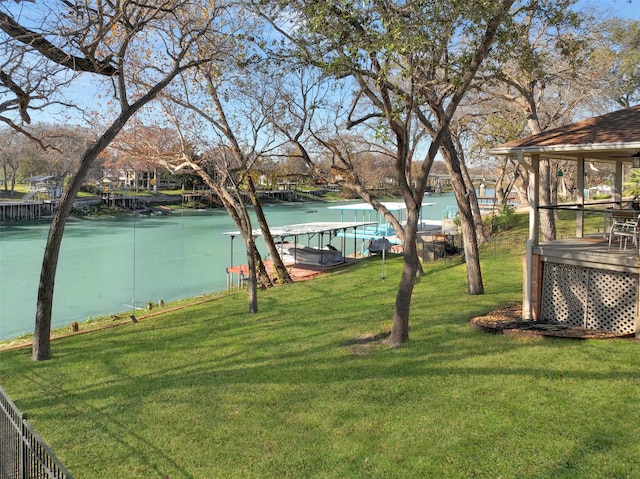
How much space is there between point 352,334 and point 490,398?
3396 millimetres

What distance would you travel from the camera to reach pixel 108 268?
88.0 feet

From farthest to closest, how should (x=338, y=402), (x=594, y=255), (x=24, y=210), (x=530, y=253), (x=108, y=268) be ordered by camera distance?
1. (x=24, y=210)
2. (x=108, y=268)
3. (x=530, y=253)
4. (x=594, y=255)
5. (x=338, y=402)

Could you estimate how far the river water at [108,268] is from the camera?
1875cm

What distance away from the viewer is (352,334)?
8.82 metres

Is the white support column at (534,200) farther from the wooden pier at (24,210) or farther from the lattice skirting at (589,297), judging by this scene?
the wooden pier at (24,210)

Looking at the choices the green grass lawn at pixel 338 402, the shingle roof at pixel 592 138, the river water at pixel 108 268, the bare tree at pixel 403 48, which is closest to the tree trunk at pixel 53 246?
the green grass lawn at pixel 338 402

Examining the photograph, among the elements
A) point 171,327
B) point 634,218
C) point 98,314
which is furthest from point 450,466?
point 98,314

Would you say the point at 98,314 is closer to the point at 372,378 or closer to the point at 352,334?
the point at 352,334

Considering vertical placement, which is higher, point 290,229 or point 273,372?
point 290,229

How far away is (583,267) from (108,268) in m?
24.2

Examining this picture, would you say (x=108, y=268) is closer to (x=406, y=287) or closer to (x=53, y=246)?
(x=53, y=246)

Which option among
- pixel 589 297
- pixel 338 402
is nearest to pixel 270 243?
pixel 589 297

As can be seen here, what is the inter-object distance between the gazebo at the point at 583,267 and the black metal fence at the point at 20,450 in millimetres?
7280

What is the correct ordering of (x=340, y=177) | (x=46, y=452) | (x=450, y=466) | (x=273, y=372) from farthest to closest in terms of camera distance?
1. (x=340, y=177)
2. (x=273, y=372)
3. (x=450, y=466)
4. (x=46, y=452)
